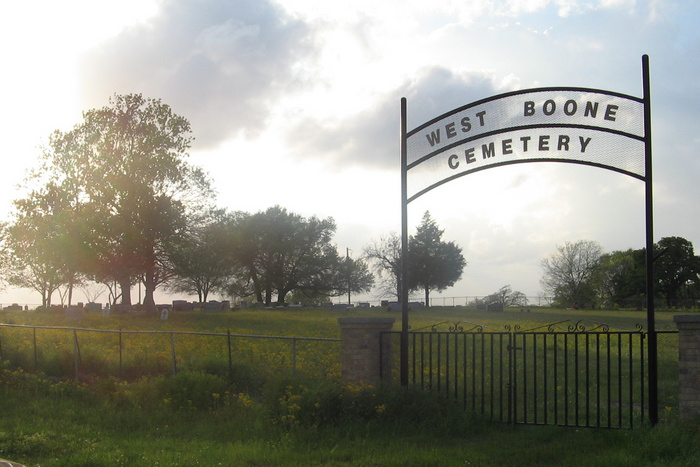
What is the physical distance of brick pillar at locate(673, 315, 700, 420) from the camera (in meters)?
8.16

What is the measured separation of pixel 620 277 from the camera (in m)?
82.2

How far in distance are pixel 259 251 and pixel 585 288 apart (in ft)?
135

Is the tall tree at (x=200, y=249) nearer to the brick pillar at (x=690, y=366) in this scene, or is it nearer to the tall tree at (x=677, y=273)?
the brick pillar at (x=690, y=366)

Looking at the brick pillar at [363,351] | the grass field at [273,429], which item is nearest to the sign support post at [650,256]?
the grass field at [273,429]

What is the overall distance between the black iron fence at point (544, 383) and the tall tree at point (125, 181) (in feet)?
85.2

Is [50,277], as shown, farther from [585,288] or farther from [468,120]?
[585,288]

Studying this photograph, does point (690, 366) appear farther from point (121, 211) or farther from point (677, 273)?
point (677, 273)

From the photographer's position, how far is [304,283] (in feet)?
256

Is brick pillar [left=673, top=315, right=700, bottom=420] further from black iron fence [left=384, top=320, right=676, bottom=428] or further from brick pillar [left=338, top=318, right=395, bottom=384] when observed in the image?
brick pillar [left=338, top=318, right=395, bottom=384]

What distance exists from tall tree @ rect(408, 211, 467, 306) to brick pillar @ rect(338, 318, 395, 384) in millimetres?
64192

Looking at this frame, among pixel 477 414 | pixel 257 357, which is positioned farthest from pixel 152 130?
pixel 477 414

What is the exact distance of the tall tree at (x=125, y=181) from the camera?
4031 centimetres

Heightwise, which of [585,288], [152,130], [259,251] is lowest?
[585,288]

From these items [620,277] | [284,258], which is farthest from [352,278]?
[620,277]
